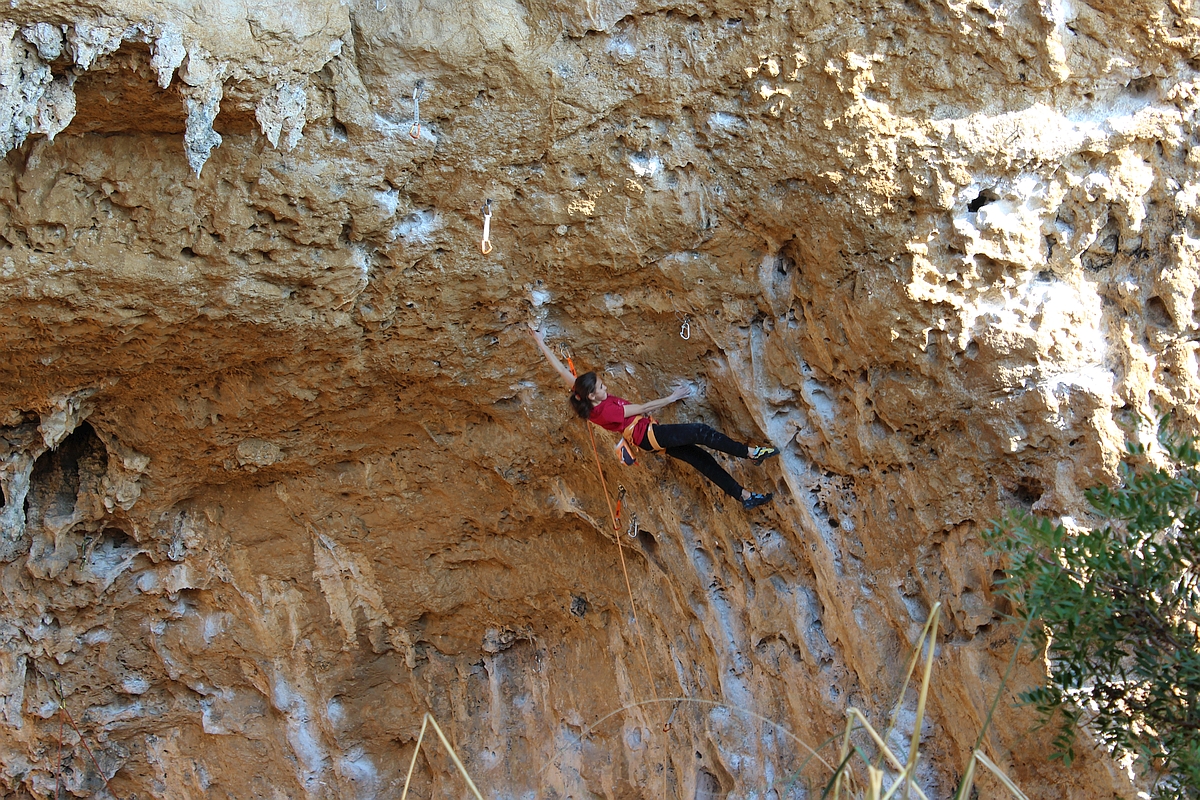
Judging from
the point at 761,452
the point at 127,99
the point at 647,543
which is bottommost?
the point at 647,543

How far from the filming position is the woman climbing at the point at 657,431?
5.12 metres

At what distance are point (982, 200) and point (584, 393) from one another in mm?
2092

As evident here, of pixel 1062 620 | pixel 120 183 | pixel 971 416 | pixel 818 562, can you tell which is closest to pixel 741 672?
pixel 818 562

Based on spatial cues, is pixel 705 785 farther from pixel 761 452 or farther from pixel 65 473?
pixel 65 473

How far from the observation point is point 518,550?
675cm

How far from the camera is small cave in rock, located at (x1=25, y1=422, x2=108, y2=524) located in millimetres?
6543

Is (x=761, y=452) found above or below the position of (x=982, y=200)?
below

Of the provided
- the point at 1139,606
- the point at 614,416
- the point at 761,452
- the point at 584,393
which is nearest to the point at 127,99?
the point at 584,393

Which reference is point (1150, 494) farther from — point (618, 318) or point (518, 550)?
point (518, 550)

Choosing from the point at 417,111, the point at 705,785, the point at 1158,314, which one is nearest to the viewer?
the point at 1158,314

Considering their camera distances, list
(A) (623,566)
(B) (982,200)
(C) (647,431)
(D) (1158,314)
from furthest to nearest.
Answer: (A) (623,566) < (C) (647,431) < (B) (982,200) < (D) (1158,314)

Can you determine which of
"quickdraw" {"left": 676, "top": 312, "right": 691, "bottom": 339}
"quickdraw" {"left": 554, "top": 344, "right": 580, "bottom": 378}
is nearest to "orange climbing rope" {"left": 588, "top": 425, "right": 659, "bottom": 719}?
"quickdraw" {"left": 554, "top": 344, "right": 580, "bottom": 378}

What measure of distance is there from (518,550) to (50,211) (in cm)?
341

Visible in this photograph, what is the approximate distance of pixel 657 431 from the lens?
5.18 meters
